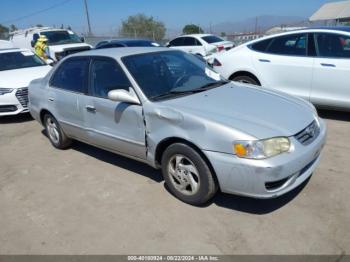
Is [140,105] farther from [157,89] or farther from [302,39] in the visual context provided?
[302,39]

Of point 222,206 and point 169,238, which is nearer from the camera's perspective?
point 169,238

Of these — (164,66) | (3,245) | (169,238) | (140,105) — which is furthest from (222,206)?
(3,245)

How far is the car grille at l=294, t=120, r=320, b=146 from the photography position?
322 cm

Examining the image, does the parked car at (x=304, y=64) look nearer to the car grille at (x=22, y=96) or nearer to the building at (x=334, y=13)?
the car grille at (x=22, y=96)

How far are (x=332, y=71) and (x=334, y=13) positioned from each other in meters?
39.9

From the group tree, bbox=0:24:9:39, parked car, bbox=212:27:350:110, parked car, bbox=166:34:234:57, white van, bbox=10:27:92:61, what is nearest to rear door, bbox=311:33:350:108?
parked car, bbox=212:27:350:110

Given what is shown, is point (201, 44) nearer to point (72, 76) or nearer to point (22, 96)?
point (22, 96)

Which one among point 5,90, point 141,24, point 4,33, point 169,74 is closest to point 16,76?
point 5,90

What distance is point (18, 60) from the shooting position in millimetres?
8844

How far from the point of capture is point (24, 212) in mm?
3797

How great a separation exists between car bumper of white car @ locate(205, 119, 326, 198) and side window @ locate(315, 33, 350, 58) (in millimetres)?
3064

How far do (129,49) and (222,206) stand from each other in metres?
2.36

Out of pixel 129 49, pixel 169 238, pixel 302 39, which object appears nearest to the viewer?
pixel 169 238

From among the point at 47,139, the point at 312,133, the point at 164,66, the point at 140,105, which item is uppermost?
the point at 164,66
